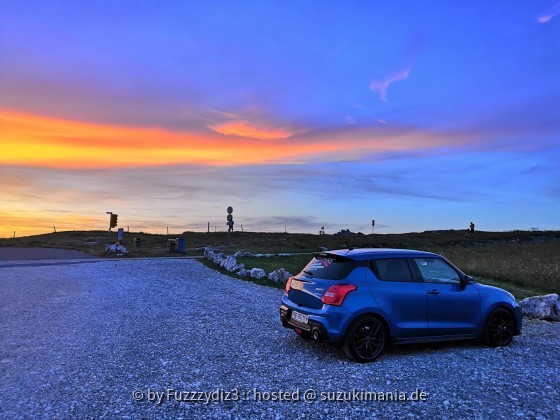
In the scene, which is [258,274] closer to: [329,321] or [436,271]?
[436,271]

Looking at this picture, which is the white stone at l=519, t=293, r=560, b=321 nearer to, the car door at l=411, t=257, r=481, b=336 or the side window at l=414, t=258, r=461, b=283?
the car door at l=411, t=257, r=481, b=336

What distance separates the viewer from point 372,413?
5.75 m

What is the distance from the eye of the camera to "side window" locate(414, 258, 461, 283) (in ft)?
29.1

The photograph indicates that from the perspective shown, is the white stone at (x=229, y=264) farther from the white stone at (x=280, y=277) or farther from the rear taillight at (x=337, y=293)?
the rear taillight at (x=337, y=293)

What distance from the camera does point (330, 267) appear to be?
8.49 metres

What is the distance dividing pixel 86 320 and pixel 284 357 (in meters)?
6.12

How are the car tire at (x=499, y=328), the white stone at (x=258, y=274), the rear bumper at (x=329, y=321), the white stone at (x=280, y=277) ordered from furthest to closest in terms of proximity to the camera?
the white stone at (x=258, y=274), the white stone at (x=280, y=277), the car tire at (x=499, y=328), the rear bumper at (x=329, y=321)

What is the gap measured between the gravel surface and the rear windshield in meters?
1.49

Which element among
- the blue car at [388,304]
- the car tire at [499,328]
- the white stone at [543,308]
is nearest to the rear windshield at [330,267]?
the blue car at [388,304]

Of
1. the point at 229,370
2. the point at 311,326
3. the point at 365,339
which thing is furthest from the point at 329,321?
the point at 229,370

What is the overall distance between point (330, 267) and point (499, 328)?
394 centimetres

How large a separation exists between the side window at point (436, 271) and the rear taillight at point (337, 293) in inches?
68.4

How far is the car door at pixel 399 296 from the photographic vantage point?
8.16 m

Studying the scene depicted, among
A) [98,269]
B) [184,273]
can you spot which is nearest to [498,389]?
[184,273]
